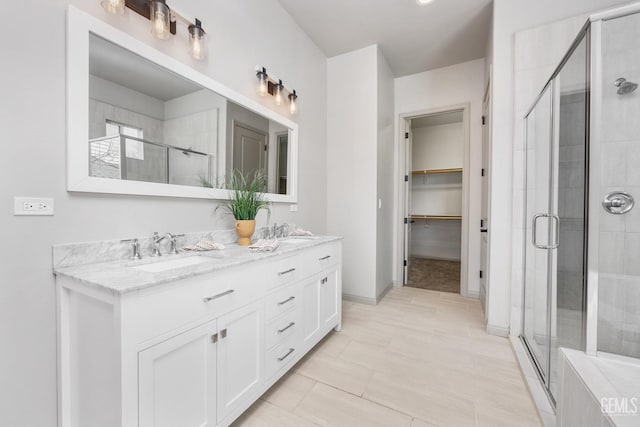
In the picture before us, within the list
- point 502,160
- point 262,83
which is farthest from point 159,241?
point 502,160

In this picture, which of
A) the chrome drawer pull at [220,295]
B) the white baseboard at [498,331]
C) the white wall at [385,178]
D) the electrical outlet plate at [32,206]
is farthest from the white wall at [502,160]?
the electrical outlet plate at [32,206]

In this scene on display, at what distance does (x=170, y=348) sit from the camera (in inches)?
39.6

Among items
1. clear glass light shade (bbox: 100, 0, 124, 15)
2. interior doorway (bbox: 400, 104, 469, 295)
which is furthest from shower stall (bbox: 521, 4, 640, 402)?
interior doorway (bbox: 400, 104, 469, 295)

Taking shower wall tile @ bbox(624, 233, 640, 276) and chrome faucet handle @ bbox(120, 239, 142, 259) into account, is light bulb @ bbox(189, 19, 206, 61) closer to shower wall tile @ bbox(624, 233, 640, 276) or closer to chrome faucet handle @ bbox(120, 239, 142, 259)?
chrome faucet handle @ bbox(120, 239, 142, 259)

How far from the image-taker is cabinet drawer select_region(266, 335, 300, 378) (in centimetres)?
153

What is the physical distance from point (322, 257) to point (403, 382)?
0.99 metres

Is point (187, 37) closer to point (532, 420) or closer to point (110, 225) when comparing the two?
point (110, 225)

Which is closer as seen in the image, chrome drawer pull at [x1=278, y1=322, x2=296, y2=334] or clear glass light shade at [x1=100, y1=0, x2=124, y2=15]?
clear glass light shade at [x1=100, y1=0, x2=124, y2=15]

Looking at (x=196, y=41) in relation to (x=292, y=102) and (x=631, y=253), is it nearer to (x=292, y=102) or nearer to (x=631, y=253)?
(x=292, y=102)

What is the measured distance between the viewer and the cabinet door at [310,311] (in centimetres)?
188

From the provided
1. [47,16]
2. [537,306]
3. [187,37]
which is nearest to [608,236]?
[537,306]

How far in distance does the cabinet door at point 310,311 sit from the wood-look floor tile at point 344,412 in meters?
0.37

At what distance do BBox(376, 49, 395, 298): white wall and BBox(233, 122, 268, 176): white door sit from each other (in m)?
1.44

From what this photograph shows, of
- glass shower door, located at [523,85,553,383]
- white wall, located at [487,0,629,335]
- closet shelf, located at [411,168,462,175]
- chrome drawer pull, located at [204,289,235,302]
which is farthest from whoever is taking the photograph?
closet shelf, located at [411,168,462,175]
